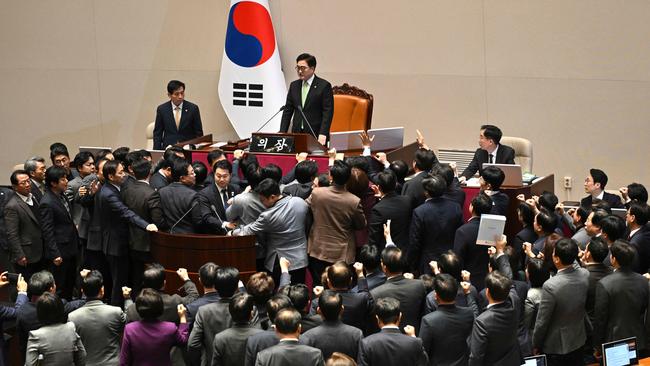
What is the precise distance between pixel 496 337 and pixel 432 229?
1.53 metres

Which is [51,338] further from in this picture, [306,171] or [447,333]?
[306,171]

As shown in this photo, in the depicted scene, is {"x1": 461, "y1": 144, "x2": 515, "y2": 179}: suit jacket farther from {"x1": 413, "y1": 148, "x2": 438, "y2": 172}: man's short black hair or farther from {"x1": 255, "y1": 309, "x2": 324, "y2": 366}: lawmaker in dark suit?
{"x1": 255, "y1": 309, "x2": 324, "y2": 366}: lawmaker in dark suit

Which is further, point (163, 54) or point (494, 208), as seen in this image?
point (163, 54)

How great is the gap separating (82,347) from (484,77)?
610 cm

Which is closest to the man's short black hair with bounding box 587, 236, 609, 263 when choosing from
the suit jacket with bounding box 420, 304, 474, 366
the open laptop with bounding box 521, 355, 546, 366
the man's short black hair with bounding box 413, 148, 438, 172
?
the open laptop with bounding box 521, 355, 546, 366

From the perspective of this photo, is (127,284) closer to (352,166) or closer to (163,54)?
(352,166)

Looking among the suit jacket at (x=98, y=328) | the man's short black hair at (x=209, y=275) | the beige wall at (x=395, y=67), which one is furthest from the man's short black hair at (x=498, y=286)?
the beige wall at (x=395, y=67)

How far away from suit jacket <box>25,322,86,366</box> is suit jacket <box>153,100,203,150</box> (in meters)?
4.28

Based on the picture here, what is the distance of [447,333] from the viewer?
17.9ft

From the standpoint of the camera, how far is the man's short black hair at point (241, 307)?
209 inches

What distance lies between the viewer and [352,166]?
24.2ft

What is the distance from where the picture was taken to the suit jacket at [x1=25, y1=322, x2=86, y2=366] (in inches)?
215

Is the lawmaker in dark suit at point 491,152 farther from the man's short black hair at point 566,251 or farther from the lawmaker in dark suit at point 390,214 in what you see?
the man's short black hair at point 566,251

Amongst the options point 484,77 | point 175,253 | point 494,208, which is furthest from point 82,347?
point 484,77
